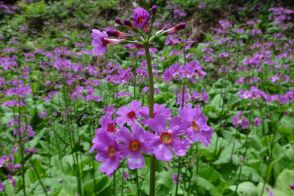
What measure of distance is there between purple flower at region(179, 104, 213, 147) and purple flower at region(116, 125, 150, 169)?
0.16 metres

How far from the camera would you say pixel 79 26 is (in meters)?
10.9

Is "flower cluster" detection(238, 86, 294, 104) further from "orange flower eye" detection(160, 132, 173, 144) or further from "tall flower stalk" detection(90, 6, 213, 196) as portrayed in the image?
"orange flower eye" detection(160, 132, 173, 144)

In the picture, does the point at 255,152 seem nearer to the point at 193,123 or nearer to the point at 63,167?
the point at 63,167

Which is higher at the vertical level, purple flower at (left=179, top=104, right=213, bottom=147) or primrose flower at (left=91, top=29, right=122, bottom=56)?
primrose flower at (left=91, top=29, right=122, bottom=56)

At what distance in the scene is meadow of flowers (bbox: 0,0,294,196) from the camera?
4.07 ft

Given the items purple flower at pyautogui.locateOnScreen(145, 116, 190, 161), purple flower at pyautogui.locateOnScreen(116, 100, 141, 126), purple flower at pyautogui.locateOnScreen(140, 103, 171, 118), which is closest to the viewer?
purple flower at pyautogui.locateOnScreen(145, 116, 190, 161)

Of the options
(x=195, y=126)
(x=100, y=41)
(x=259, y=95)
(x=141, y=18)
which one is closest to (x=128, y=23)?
(x=141, y=18)

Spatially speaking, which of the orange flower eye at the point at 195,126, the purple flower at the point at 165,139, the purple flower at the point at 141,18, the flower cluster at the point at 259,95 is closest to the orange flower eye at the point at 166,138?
the purple flower at the point at 165,139

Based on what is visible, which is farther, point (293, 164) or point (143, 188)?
point (293, 164)

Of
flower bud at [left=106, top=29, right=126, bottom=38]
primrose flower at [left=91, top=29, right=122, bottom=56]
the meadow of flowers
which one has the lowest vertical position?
the meadow of flowers

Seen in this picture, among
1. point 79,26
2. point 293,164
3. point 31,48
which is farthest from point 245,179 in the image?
point 79,26

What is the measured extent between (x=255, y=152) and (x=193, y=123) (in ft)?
7.82

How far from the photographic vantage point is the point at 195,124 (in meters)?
1.27

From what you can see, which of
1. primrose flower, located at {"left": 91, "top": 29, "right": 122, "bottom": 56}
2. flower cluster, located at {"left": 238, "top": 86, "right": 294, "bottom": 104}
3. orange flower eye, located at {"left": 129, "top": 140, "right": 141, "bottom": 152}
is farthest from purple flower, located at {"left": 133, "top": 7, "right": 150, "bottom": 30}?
flower cluster, located at {"left": 238, "top": 86, "right": 294, "bottom": 104}
